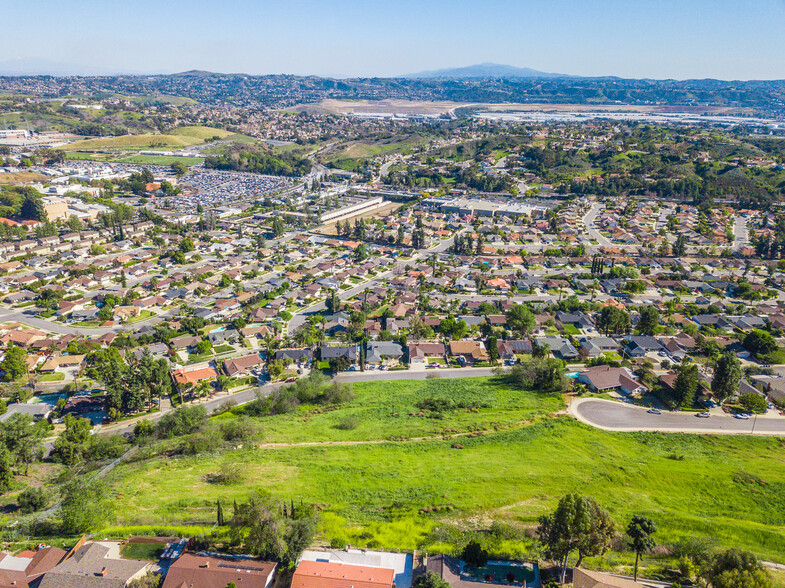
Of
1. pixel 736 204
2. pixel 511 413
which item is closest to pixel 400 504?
pixel 511 413

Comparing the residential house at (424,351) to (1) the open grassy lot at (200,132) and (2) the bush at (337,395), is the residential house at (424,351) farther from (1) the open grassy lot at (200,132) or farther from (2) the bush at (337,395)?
(1) the open grassy lot at (200,132)

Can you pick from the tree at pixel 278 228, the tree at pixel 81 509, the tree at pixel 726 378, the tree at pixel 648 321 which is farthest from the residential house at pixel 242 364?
the tree at pixel 278 228

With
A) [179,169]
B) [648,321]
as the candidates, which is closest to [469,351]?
[648,321]

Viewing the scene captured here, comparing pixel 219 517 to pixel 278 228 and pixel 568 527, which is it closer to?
pixel 568 527

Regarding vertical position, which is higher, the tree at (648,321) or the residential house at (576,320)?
the tree at (648,321)

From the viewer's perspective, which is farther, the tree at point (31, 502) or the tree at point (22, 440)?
the tree at point (22, 440)

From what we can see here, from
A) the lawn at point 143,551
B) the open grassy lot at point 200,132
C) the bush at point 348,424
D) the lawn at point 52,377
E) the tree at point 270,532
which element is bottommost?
the lawn at point 52,377

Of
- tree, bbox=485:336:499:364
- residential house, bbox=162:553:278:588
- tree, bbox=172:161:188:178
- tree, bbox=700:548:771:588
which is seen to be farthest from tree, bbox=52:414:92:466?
tree, bbox=172:161:188:178
